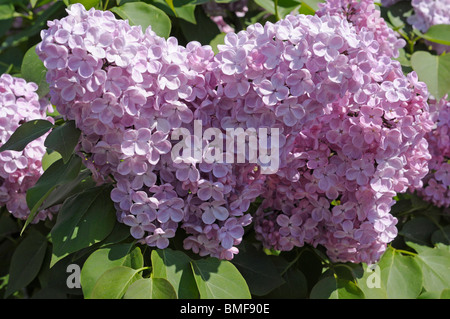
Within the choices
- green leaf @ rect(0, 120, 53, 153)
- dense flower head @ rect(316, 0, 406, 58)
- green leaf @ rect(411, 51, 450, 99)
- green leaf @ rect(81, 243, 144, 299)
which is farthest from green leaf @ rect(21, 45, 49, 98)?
green leaf @ rect(411, 51, 450, 99)

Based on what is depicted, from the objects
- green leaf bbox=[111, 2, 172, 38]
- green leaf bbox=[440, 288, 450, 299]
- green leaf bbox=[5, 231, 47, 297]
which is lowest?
green leaf bbox=[5, 231, 47, 297]

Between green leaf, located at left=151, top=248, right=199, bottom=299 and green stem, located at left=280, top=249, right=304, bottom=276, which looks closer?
green leaf, located at left=151, top=248, right=199, bottom=299

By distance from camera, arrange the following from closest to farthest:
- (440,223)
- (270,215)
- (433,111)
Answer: (270,215) → (433,111) → (440,223)

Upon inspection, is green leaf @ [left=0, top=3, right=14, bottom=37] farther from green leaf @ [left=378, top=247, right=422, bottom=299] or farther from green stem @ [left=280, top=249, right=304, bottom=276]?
green leaf @ [left=378, top=247, right=422, bottom=299]

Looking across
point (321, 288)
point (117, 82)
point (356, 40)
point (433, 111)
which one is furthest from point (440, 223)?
point (117, 82)

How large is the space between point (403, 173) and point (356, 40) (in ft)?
1.11

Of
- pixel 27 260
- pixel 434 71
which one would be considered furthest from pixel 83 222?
pixel 434 71

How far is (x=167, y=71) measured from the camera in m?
1.12

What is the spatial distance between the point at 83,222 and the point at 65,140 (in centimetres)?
16

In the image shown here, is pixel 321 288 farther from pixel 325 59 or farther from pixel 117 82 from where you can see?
pixel 117 82

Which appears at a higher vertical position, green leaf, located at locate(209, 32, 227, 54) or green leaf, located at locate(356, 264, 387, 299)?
green leaf, located at locate(209, 32, 227, 54)

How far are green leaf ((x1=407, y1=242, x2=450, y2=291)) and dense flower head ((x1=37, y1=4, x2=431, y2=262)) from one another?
220 mm

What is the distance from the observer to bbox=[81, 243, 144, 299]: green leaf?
1.10 metres

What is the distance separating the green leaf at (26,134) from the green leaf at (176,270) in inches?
13.3
